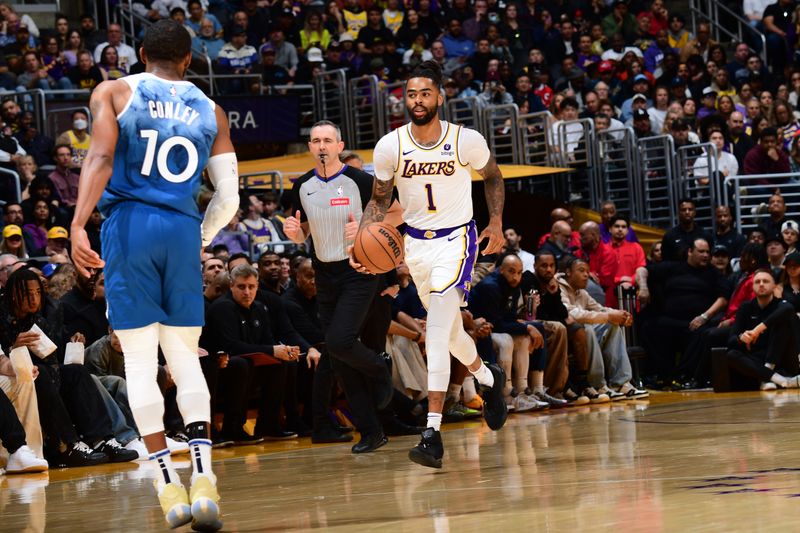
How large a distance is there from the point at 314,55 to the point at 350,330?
13.1 metres

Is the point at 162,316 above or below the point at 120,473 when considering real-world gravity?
above

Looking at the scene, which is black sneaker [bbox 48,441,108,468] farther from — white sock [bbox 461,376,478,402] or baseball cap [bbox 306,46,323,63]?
baseball cap [bbox 306,46,323,63]

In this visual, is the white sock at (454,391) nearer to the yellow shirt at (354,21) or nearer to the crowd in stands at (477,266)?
the crowd in stands at (477,266)

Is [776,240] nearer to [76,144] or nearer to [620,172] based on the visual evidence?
[620,172]

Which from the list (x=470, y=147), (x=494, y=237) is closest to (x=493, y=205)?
(x=494, y=237)

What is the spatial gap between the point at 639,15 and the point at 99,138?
64.2 feet

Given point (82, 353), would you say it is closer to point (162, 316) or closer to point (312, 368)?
point (312, 368)

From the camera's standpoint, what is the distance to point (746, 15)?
24719 mm

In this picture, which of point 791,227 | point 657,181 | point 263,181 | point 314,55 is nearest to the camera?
point 791,227

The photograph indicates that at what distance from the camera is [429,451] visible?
737cm

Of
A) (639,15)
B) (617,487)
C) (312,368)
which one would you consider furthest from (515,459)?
(639,15)

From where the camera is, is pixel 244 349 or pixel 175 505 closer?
pixel 175 505

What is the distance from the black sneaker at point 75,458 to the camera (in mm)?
9602

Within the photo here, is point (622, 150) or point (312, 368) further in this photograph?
point (622, 150)
